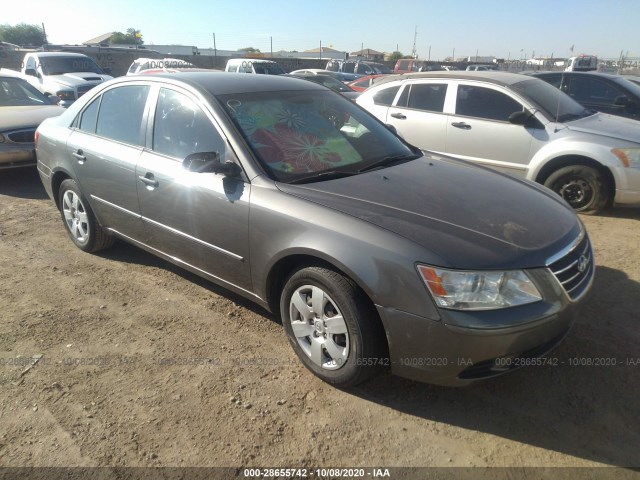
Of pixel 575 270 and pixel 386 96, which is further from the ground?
pixel 386 96

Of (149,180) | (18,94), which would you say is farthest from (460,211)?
(18,94)

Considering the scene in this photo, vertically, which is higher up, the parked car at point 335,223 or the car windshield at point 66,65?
the car windshield at point 66,65

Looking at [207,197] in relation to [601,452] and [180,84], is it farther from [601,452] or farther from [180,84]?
[601,452]

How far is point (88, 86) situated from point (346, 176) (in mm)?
12475

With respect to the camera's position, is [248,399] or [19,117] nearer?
[248,399]

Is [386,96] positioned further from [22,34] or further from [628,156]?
[22,34]

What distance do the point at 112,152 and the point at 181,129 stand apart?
0.83 meters

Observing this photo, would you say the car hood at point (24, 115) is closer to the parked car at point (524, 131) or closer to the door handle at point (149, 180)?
the door handle at point (149, 180)

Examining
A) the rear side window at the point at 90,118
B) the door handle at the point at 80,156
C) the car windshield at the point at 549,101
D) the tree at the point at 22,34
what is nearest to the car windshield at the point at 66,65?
the rear side window at the point at 90,118

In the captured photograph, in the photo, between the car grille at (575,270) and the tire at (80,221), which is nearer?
the car grille at (575,270)

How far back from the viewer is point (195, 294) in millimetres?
3934

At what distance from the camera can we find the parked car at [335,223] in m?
2.36

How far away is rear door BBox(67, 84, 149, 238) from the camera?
381cm

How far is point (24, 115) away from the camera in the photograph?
24.5 feet
